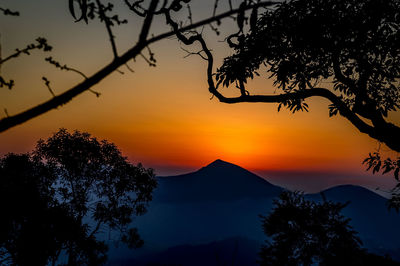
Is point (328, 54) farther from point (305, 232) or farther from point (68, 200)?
point (68, 200)

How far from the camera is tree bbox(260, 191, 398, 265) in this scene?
429 inches

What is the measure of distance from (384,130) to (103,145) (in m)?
24.9

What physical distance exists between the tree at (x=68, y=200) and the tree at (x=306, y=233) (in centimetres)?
1693

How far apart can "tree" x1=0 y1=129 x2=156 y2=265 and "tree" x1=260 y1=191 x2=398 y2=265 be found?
16926 mm

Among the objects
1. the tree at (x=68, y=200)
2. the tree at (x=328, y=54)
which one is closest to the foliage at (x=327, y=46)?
the tree at (x=328, y=54)

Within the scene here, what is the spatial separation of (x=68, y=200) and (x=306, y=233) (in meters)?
23.7

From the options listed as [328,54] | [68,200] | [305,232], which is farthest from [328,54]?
[68,200]

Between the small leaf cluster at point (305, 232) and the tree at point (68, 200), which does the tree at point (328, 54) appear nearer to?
the small leaf cluster at point (305, 232)

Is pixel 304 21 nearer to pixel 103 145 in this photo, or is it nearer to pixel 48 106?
pixel 48 106

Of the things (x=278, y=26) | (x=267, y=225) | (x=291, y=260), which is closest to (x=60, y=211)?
(x=267, y=225)

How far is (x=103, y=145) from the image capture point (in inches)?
1110

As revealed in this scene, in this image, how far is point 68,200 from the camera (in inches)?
1077

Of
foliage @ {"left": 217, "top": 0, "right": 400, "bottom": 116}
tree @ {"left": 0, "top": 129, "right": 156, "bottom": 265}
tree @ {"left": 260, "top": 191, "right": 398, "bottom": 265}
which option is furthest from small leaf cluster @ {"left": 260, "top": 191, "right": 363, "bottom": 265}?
tree @ {"left": 0, "top": 129, "right": 156, "bottom": 265}

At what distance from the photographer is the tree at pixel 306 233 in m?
10.9
